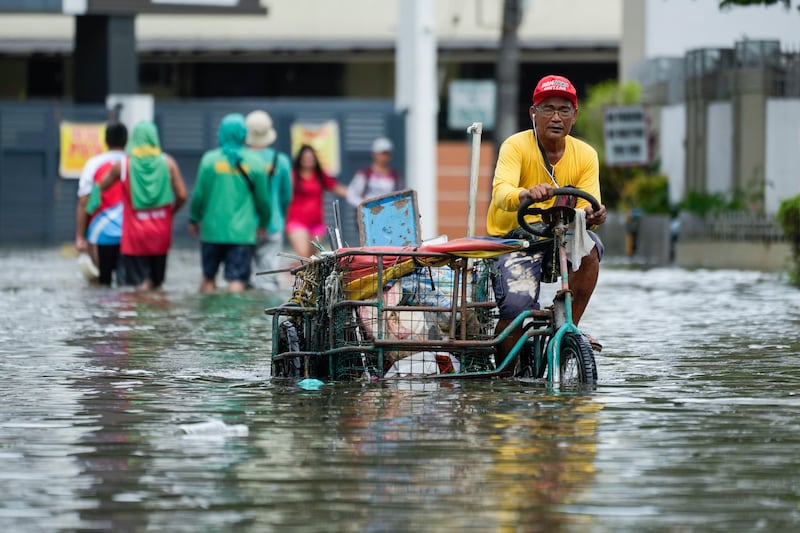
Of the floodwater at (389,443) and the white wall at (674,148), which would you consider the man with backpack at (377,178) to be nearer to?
the floodwater at (389,443)

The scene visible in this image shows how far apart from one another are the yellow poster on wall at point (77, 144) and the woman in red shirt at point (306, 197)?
1052cm

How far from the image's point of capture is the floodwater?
22.0ft

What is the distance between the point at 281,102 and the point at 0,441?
984 inches

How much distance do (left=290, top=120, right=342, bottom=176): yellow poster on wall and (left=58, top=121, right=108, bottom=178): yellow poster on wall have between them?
3227mm

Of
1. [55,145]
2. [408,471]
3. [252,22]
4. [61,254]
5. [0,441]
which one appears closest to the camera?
[408,471]

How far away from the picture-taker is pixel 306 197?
70.3 feet

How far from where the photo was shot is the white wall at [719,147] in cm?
3184

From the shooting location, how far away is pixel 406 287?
10867 mm

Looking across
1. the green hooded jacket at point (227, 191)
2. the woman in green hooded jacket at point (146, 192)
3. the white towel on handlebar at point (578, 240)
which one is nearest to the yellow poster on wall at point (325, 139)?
the woman in green hooded jacket at point (146, 192)

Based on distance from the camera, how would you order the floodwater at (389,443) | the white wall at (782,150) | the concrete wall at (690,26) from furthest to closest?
the concrete wall at (690,26)
the white wall at (782,150)
the floodwater at (389,443)

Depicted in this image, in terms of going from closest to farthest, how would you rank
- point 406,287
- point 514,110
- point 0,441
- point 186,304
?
point 0,441
point 406,287
point 186,304
point 514,110

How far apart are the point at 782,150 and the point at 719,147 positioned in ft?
7.92

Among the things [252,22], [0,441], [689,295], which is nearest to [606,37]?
[252,22]

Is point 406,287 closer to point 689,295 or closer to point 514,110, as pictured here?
point 689,295
